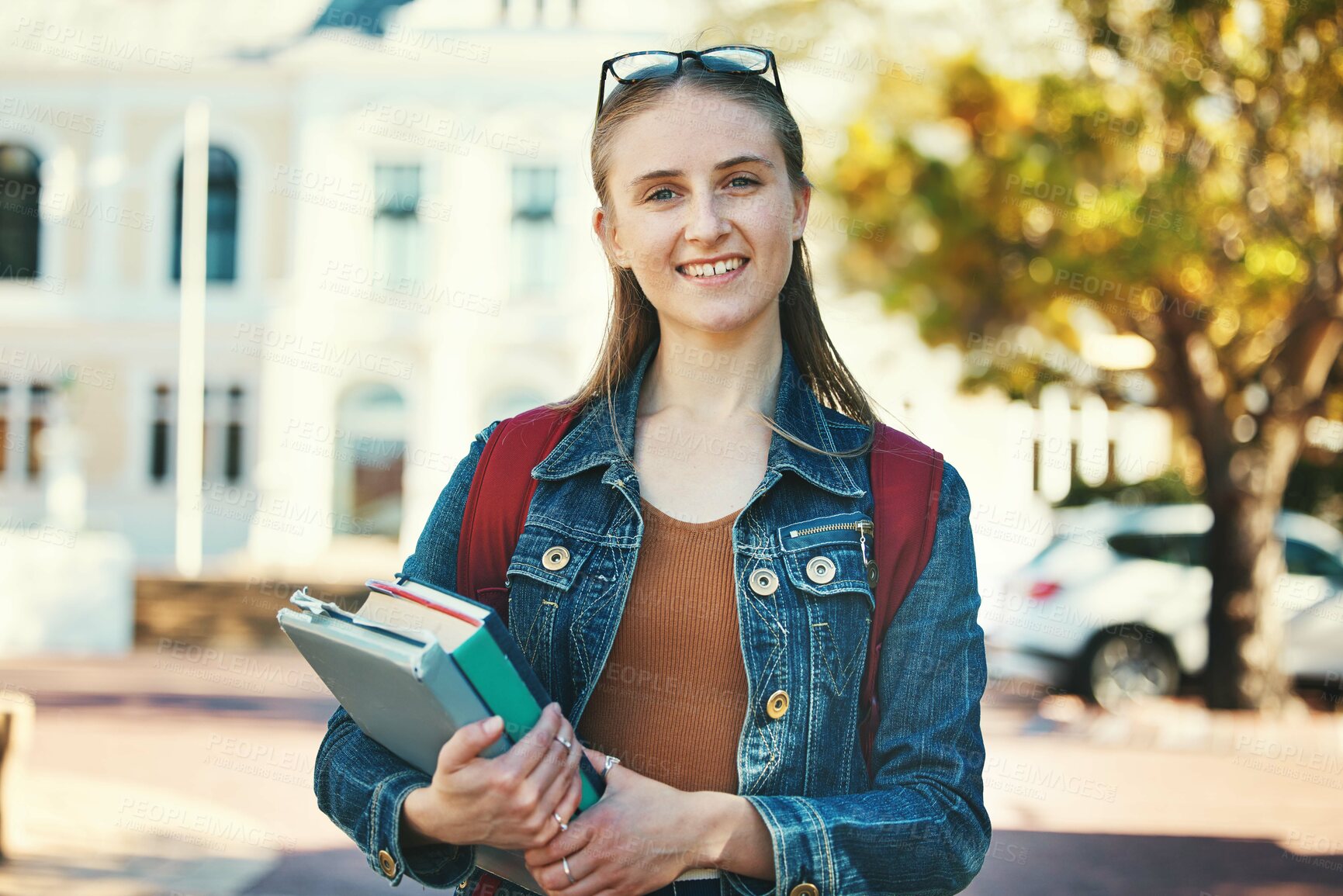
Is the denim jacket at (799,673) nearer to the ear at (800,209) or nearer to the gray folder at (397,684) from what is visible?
the gray folder at (397,684)

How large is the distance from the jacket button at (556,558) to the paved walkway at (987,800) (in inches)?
196

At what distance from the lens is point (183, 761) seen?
9.32m

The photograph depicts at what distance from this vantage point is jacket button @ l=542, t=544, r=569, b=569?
180 cm

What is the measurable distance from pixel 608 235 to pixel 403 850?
91 centimetres

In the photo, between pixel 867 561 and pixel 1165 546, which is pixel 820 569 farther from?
pixel 1165 546

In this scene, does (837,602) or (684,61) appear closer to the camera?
(837,602)

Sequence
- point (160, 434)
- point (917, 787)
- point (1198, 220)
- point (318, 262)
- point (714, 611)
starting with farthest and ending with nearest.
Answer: point (160, 434)
point (318, 262)
point (1198, 220)
point (714, 611)
point (917, 787)

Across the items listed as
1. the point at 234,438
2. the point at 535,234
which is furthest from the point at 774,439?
the point at 234,438

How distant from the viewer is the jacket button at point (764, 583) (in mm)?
1769

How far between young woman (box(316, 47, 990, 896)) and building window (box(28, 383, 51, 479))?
25.3 metres

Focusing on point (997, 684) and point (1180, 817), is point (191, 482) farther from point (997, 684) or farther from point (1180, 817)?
point (1180, 817)

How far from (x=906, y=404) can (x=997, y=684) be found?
10642mm

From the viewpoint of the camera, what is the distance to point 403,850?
1.71m

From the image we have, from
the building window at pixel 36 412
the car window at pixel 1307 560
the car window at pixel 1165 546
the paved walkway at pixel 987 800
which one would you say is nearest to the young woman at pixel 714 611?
the paved walkway at pixel 987 800
